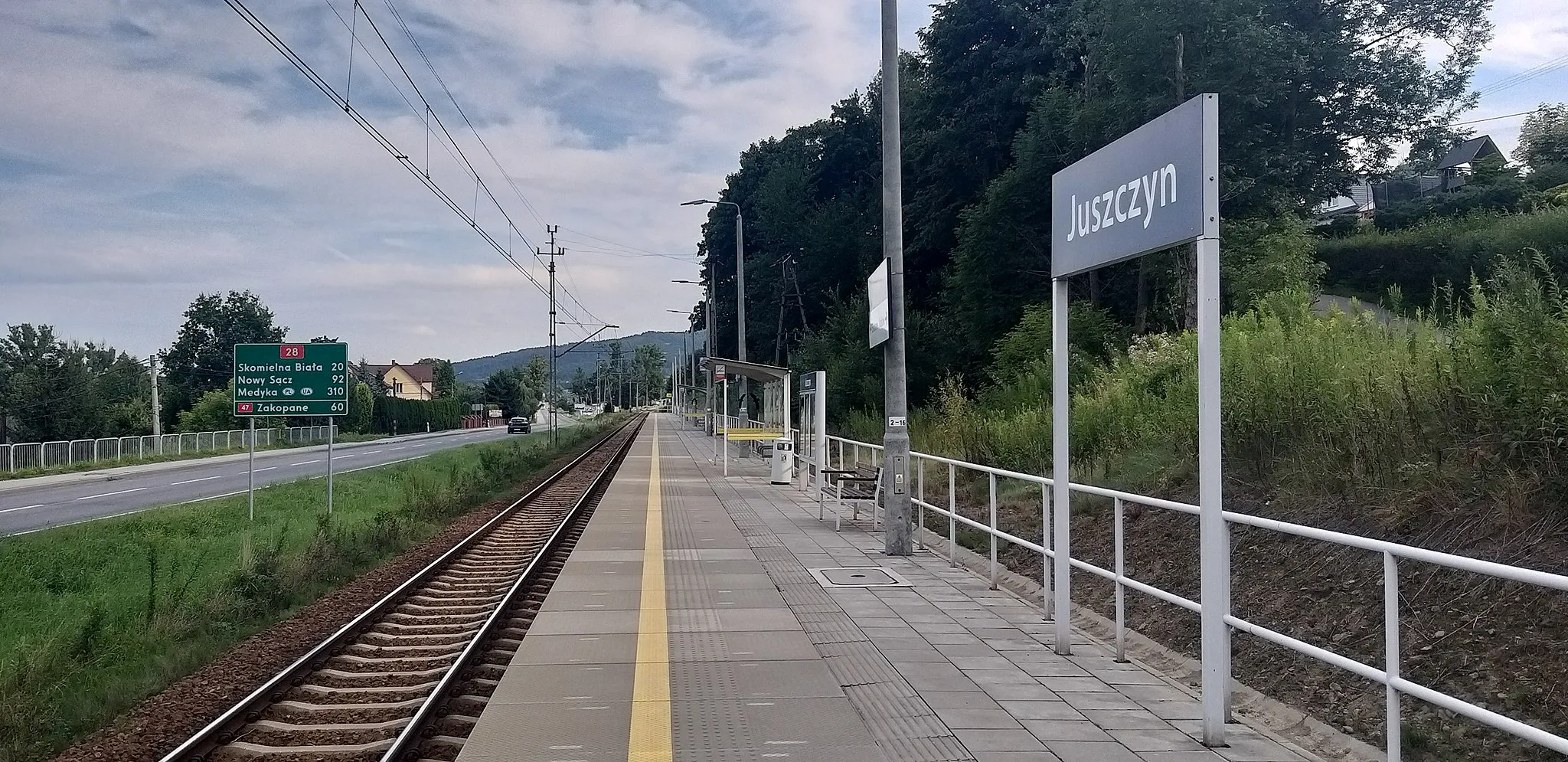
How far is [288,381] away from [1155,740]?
56.8 feet

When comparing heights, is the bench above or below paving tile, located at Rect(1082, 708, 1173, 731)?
above

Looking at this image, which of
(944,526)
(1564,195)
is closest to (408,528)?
(944,526)

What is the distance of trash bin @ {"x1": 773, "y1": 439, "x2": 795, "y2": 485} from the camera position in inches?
962

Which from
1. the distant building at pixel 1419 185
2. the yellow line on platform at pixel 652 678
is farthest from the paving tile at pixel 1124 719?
the distant building at pixel 1419 185

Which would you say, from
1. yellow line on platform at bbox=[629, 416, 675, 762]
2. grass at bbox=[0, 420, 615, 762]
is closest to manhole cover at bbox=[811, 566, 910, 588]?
yellow line on platform at bbox=[629, 416, 675, 762]

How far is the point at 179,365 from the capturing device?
100000 mm

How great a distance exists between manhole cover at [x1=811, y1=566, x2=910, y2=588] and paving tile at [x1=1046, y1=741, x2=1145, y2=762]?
498 centimetres

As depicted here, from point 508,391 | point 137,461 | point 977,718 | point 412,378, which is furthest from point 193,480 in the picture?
point 412,378

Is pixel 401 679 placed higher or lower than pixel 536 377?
lower

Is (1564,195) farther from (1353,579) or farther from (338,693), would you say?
(338,693)

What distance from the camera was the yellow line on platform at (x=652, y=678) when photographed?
17.7 ft

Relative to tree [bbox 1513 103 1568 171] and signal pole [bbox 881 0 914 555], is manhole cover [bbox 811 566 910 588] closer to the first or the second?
signal pole [bbox 881 0 914 555]

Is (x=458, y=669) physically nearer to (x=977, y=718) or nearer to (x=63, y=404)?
(x=977, y=718)

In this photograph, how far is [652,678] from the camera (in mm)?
6793
